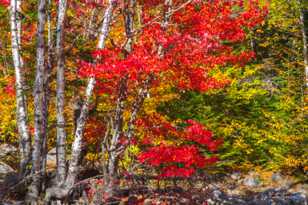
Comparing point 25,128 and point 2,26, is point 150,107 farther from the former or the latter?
point 2,26

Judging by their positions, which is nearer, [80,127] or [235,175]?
[80,127]

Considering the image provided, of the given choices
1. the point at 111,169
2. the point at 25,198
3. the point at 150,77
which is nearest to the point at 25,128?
the point at 25,198

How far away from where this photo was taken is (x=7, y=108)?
13594 millimetres

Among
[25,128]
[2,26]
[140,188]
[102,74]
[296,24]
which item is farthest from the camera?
[2,26]

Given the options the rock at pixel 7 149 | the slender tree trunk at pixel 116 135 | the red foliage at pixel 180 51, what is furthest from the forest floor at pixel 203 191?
the rock at pixel 7 149

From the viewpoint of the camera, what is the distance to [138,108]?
9.75 meters

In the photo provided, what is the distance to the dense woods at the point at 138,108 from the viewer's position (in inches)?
354

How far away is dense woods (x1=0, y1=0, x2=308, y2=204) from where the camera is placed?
29.5 ft

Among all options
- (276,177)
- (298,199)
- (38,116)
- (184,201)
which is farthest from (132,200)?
(276,177)

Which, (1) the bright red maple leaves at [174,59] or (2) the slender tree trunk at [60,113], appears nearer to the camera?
(1) the bright red maple leaves at [174,59]

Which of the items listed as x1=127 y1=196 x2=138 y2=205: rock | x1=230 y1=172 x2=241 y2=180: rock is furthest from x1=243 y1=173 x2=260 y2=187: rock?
x1=127 y1=196 x2=138 y2=205: rock

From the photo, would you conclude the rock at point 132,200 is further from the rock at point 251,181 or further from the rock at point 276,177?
the rock at point 276,177

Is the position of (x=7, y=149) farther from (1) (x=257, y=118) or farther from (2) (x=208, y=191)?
(1) (x=257, y=118)

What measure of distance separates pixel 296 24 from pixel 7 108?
44.2 ft
